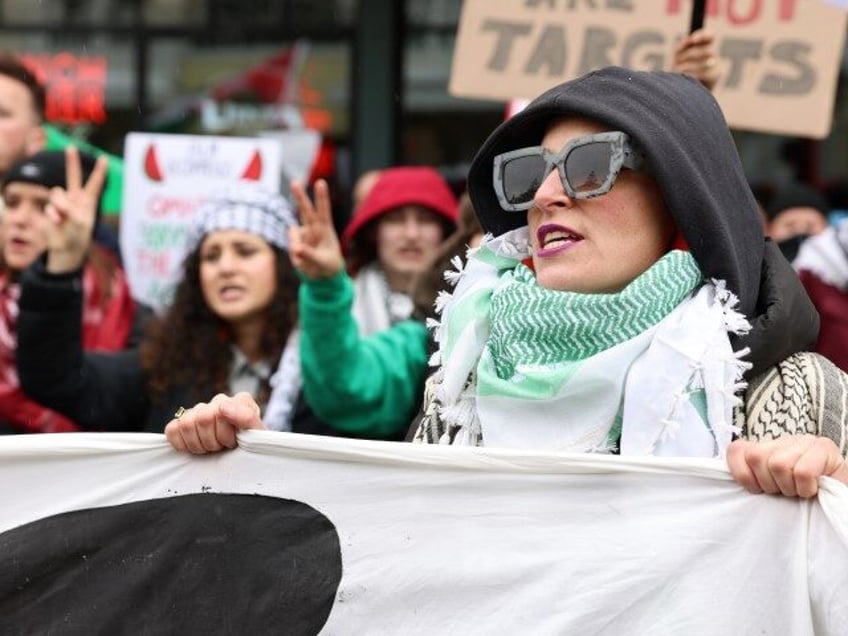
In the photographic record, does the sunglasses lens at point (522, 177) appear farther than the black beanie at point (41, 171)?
No

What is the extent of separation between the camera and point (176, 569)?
2.61 meters

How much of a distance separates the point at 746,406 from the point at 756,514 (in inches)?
8.5

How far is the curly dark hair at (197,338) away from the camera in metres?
4.50

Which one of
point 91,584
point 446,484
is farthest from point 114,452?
point 446,484

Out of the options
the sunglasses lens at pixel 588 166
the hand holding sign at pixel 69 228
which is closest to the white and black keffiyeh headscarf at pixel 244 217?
the hand holding sign at pixel 69 228

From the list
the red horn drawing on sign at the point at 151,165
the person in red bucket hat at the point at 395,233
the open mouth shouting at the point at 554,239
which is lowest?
the person in red bucket hat at the point at 395,233

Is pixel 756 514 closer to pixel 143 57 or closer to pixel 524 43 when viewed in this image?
pixel 524 43

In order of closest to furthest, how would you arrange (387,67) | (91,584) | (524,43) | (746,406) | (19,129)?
(746,406) < (91,584) < (524,43) < (19,129) < (387,67)

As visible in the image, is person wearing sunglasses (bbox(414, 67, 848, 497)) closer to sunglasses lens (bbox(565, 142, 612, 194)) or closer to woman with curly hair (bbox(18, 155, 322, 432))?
sunglasses lens (bbox(565, 142, 612, 194))

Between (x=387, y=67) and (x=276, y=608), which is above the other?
(x=387, y=67)

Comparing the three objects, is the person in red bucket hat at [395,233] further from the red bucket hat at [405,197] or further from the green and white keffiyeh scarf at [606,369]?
the green and white keffiyeh scarf at [606,369]

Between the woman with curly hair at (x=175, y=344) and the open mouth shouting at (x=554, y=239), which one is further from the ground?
the open mouth shouting at (x=554, y=239)

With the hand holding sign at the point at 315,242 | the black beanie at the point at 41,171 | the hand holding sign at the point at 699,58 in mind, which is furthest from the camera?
the black beanie at the point at 41,171

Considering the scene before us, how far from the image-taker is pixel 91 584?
2656mm
